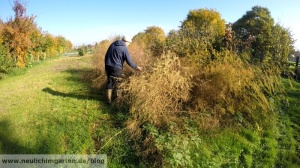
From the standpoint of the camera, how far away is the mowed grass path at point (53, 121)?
480 cm

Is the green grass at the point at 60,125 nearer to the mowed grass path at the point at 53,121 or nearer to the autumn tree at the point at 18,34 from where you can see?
the mowed grass path at the point at 53,121

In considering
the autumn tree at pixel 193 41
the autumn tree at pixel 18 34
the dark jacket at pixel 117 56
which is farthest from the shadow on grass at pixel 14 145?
the autumn tree at pixel 18 34

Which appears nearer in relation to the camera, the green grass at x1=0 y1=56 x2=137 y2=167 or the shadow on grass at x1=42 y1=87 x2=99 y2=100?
the green grass at x1=0 y1=56 x2=137 y2=167

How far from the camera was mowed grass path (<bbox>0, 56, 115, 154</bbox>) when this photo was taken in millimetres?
4797

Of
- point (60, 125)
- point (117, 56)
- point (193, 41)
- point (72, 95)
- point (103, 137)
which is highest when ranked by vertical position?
point (193, 41)

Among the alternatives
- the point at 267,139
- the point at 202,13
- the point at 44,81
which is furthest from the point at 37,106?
the point at 202,13

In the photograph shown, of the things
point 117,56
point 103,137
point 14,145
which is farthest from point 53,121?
point 117,56

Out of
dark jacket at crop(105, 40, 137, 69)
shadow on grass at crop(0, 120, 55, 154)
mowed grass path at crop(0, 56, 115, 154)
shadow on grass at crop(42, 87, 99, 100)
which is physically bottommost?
shadow on grass at crop(0, 120, 55, 154)

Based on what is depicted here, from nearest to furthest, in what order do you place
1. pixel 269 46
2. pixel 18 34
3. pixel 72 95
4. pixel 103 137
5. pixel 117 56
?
1. pixel 103 137
2. pixel 117 56
3. pixel 72 95
4. pixel 269 46
5. pixel 18 34

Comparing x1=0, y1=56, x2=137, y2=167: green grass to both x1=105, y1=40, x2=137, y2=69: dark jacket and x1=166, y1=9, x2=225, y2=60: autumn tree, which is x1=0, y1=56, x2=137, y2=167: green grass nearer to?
x1=105, y1=40, x2=137, y2=69: dark jacket

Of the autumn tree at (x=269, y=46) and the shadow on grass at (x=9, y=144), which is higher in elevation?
the autumn tree at (x=269, y=46)

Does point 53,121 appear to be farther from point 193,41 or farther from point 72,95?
point 193,41

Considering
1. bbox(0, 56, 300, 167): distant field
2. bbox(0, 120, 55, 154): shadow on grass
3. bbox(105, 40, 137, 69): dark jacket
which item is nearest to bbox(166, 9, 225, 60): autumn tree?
bbox(105, 40, 137, 69): dark jacket

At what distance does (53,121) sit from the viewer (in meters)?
5.49
